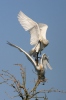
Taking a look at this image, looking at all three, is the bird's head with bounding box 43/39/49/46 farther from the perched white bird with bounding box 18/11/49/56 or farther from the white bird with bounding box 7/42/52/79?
the white bird with bounding box 7/42/52/79

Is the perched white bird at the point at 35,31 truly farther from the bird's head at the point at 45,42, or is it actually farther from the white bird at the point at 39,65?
the white bird at the point at 39,65

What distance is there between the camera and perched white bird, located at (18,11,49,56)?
37.6 ft

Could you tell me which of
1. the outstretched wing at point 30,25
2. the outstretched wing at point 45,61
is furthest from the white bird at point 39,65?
the outstretched wing at point 30,25

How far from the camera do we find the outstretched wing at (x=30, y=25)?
11.8 m

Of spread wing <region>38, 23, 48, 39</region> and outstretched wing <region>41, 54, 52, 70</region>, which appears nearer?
outstretched wing <region>41, 54, 52, 70</region>

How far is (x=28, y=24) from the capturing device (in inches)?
470

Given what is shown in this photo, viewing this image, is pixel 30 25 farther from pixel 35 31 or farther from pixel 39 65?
pixel 39 65

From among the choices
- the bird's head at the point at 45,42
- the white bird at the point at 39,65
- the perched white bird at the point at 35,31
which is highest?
the perched white bird at the point at 35,31

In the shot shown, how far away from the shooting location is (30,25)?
39.3 ft

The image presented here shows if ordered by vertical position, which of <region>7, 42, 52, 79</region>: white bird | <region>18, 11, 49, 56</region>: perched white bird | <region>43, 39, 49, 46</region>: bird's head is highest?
<region>18, 11, 49, 56</region>: perched white bird

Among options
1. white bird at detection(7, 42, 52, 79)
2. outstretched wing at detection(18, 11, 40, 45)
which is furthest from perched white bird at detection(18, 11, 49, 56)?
white bird at detection(7, 42, 52, 79)

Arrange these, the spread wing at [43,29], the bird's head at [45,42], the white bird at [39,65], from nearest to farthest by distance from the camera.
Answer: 1. the white bird at [39,65]
2. the bird's head at [45,42]
3. the spread wing at [43,29]

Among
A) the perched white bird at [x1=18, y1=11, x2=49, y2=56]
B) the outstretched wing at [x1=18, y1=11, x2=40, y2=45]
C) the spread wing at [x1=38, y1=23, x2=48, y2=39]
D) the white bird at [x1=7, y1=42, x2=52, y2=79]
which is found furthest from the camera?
the spread wing at [x1=38, y1=23, x2=48, y2=39]

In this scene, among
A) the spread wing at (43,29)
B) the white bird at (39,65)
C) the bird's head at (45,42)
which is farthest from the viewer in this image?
the spread wing at (43,29)
